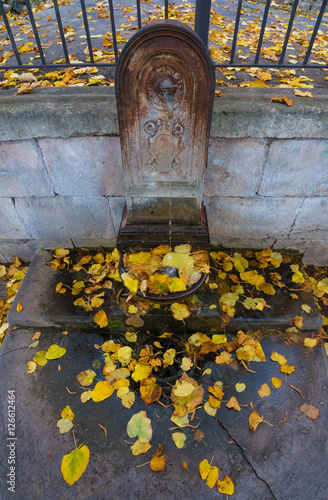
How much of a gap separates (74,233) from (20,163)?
0.83 metres

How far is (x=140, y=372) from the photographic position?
2.11 m

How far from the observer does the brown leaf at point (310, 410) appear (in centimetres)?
194

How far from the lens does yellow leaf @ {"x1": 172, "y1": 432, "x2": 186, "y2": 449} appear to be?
1.81 m

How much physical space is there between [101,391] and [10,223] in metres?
1.89

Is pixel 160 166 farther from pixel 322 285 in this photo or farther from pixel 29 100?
pixel 322 285

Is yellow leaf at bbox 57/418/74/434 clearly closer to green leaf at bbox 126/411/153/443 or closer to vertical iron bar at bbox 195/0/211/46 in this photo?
green leaf at bbox 126/411/153/443

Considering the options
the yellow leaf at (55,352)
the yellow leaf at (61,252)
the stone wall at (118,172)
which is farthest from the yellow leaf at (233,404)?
the yellow leaf at (61,252)

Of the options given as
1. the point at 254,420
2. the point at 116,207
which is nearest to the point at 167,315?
the point at 254,420

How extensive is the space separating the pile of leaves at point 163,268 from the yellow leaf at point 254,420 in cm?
95

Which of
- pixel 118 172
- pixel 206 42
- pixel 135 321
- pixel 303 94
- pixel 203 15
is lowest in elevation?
pixel 135 321

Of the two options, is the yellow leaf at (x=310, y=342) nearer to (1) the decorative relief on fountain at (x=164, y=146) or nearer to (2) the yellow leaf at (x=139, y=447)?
(2) the yellow leaf at (x=139, y=447)

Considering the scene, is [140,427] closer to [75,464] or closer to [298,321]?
[75,464]

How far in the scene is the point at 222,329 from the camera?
2.37 meters

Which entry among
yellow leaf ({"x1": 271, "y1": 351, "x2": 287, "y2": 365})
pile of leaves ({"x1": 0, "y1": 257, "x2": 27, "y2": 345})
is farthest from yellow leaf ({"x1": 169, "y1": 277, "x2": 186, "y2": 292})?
pile of leaves ({"x1": 0, "y1": 257, "x2": 27, "y2": 345})
